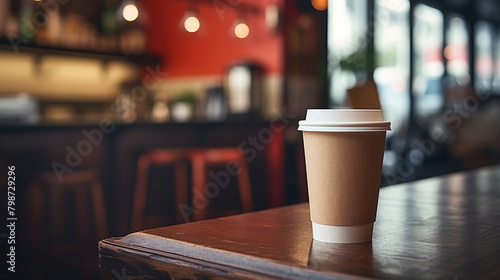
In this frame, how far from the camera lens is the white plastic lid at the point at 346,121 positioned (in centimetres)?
71

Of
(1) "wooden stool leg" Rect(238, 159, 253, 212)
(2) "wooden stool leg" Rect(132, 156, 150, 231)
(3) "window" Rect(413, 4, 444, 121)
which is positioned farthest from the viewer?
(3) "window" Rect(413, 4, 444, 121)

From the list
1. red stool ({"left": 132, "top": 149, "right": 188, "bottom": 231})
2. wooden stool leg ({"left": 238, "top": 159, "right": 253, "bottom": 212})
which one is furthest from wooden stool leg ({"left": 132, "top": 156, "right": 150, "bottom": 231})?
wooden stool leg ({"left": 238, "top": 159, "right": 253, "bottom": 212})

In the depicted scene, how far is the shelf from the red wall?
245 mm

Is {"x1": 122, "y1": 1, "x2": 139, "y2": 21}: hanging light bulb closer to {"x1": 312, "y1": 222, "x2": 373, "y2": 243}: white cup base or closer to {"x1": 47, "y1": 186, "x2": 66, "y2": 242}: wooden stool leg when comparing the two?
{"x1": 47, "y1": 186, "x2": 66, "y2": 242}: wooden stool leg

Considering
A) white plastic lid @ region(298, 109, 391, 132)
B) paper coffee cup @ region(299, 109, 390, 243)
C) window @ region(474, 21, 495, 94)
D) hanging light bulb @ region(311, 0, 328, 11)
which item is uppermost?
hanging light bulb @ region(311, 0, 328, 11)

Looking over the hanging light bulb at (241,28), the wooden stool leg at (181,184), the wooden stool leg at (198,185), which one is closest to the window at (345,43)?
the hanging light bulb at (241,28)

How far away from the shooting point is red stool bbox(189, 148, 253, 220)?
13.2ft

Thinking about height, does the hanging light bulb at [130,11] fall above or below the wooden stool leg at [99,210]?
above

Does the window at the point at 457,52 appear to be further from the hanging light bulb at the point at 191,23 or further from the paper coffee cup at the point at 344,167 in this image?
the paper coffee cup at the point at 344,167

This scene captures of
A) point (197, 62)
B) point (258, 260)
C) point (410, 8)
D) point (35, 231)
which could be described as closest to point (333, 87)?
point (197, 62)

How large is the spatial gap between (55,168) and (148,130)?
2.66 feet

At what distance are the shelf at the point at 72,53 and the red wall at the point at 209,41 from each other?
0.80ft

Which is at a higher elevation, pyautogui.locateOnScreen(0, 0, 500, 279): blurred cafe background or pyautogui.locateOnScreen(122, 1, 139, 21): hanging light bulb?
pyautogui.locateOnScreen(122, 1, 139, 21): hanging light bulb

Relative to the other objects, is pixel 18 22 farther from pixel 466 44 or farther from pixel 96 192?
pixel 466 44
